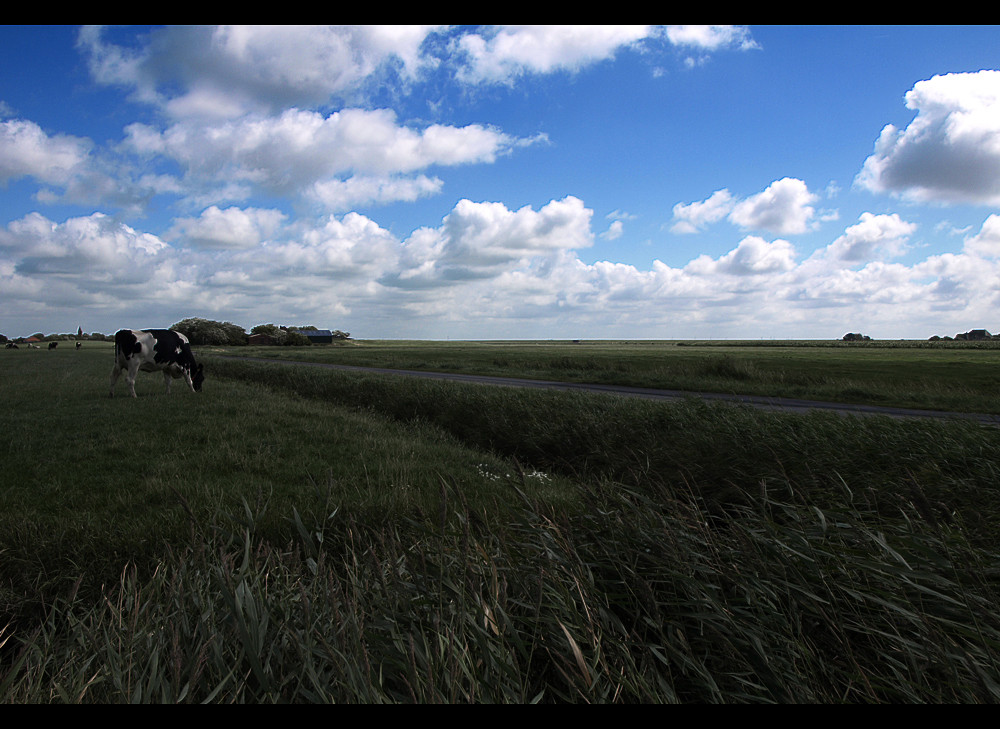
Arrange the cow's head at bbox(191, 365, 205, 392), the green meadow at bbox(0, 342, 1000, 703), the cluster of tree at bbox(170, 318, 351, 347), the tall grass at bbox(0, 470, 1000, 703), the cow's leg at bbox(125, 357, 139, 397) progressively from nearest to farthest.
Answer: the tall grass at bbox(0, 470, 1000, 703)
the green meadow at bbox(0, 342, 1000, 703)
the cow's leg at bbox(125, 357, 139, 397)
the cow's head at bbox(191, 365, 205, 392)
the cluster of tree at bbox(170, 318, 351, 347)

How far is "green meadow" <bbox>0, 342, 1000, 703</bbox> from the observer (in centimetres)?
238

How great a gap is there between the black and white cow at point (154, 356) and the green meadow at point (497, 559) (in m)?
4.05

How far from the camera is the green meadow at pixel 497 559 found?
2.38 metres

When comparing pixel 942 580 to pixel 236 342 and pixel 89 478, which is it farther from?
pixel 236 342

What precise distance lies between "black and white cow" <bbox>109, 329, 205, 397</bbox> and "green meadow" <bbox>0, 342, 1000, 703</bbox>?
405 cm

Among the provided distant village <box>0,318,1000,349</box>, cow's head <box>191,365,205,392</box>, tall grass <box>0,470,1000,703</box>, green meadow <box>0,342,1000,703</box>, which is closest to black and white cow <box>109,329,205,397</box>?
cow's head <box>191,365,205,392</box>

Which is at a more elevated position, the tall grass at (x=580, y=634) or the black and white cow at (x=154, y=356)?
the black and white cow at (x=154, y=356)

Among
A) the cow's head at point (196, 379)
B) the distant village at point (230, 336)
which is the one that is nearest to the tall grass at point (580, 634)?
the cow's head at point (196, 379)

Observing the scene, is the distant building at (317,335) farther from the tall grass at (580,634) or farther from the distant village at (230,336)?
the tall grass at (580,634)

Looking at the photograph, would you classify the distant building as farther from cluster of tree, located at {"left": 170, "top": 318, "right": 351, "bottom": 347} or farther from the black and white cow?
the black and white cow

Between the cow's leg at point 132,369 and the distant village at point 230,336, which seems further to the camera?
the distant village at point 230,336

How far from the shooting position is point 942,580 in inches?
116

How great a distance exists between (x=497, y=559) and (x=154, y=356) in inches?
836
